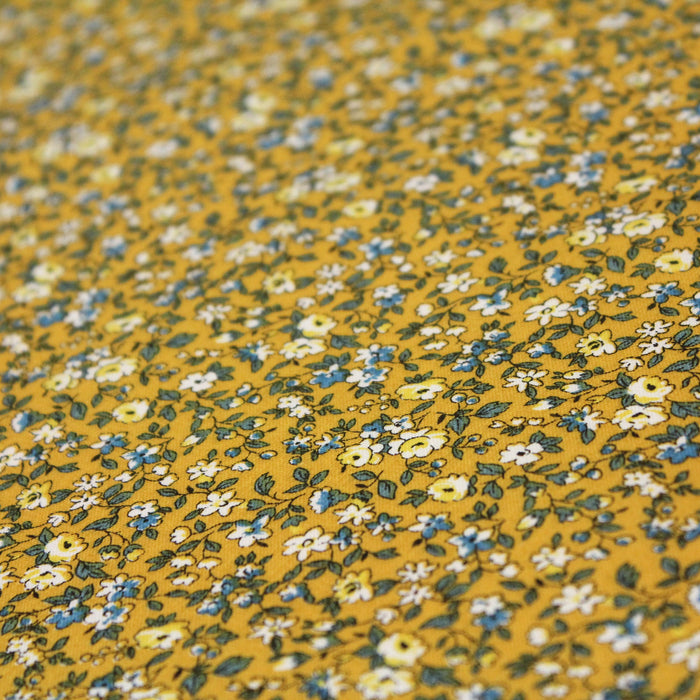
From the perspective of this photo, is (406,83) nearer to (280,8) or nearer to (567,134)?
(567,134)

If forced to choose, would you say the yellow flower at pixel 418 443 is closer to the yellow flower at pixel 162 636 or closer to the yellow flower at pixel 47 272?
the yellow flower at pixel 162 636

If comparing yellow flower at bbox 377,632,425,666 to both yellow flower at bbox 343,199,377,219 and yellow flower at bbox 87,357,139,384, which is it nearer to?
→ yellow flower at bbox 87,357,139,384

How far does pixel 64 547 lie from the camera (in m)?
1.36

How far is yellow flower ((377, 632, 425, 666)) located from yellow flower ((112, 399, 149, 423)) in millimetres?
697

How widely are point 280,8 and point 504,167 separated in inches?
51.1

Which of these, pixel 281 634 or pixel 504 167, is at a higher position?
pixel 504 167

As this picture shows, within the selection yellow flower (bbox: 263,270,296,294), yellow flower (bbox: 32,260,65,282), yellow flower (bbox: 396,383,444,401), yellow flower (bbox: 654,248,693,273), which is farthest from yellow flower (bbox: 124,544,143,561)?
yellow flower (bbox: 654,248,693,273)

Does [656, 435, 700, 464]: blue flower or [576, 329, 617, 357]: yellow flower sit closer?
[656, 435, 700, 464]: blue flower

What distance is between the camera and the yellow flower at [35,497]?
1.46 meters

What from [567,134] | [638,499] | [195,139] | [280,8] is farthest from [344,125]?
[638,499]

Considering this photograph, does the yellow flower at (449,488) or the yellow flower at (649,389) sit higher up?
the yellow flower at (649,389)

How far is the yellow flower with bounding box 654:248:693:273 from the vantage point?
1.46m

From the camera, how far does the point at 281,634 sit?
115cm

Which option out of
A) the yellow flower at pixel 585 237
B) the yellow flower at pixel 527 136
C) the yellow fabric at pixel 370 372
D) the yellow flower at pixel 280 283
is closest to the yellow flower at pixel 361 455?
the yellow fabric at pixel 370 372
